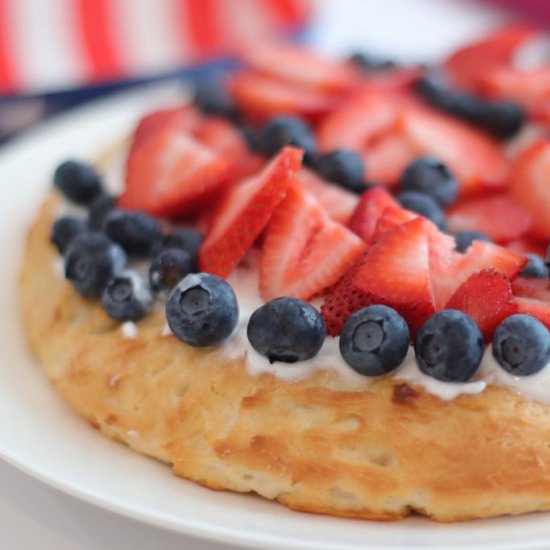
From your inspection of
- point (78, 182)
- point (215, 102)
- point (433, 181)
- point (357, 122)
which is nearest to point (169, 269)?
point (78, 182)

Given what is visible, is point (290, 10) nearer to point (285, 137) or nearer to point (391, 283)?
point (285, 137)

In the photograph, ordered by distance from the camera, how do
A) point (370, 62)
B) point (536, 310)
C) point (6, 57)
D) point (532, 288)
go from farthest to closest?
point (6, 57)
point (370, 62)
point (532, 288)
point (536, 310)

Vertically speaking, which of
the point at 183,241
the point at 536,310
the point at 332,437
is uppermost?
the point at 183,241

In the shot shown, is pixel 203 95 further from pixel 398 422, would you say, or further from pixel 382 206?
pixel 398 422

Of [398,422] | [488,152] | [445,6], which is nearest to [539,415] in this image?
[398,422]

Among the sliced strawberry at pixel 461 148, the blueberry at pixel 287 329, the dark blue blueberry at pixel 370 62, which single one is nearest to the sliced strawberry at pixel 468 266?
the blueberry at pixel 287 329

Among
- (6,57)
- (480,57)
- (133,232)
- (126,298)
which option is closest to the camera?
(126,298)
